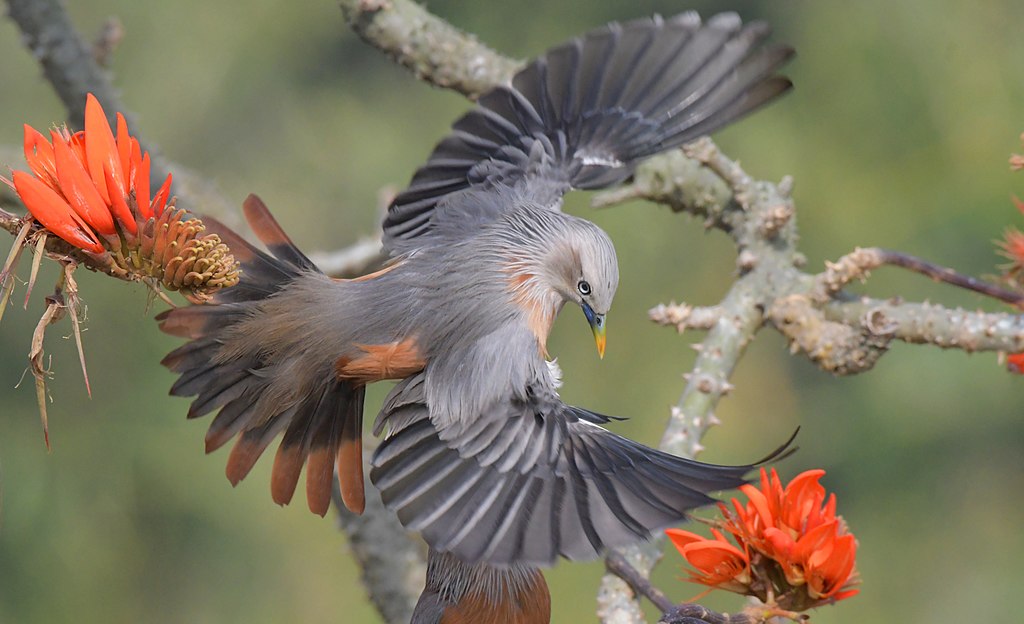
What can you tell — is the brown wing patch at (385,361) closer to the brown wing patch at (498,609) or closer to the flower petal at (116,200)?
the brown wing patch at (498,609)

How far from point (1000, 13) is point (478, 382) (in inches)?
116

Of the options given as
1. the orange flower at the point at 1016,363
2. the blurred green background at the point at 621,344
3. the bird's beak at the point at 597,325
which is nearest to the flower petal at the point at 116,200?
the bird's beak at the point at 597,325

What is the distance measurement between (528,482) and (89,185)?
2.28 ft

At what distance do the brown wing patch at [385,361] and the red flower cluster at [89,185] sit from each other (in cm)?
55

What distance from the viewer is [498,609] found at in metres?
1.69

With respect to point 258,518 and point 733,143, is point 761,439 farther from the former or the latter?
point 258,518

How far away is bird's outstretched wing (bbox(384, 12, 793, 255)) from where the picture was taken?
198cm

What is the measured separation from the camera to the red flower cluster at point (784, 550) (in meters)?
1.28

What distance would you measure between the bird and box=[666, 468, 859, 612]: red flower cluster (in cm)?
5

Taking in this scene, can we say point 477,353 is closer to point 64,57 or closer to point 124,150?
point 124,150

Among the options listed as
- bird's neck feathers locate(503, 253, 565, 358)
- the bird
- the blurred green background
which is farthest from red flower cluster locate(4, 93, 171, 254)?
the blurred green background

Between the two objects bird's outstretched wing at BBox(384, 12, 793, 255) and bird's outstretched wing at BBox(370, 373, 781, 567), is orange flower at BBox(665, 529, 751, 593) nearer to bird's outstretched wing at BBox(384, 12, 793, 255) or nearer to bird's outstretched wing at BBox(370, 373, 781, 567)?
bird's outstretched wing at BBox(370, 373, 781, 567)

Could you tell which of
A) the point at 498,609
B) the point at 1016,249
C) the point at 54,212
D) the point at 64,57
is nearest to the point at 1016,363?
the point at 1016,249

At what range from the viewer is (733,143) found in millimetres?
3951
